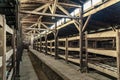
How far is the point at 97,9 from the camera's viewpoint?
5.40m

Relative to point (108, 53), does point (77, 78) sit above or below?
below

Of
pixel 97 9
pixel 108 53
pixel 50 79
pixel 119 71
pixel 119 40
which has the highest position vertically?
pixel 97 9

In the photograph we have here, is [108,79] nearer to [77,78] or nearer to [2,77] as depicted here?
[77,78]

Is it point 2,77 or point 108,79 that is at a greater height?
point 2,77

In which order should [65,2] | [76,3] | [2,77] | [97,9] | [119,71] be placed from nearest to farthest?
[2,77] < [119,71] < [97,9] < [76,3] < [65,2]

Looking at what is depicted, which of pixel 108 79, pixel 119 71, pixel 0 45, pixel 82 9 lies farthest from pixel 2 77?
pixel 82 9

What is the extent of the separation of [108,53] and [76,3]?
11.8 feet

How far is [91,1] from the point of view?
21.0ft

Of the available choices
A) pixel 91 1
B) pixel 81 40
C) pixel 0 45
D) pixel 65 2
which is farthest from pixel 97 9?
pixel 0 45

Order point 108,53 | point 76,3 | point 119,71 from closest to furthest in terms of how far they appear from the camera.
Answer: point 119,71, point 108,53, point 76,3

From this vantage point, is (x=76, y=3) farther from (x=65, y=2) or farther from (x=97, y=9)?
(x=97, y=9)

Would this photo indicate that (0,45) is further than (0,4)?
No

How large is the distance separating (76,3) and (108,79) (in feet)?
12.6

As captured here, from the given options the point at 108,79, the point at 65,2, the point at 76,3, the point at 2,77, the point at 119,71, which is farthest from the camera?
the point at 65,2
